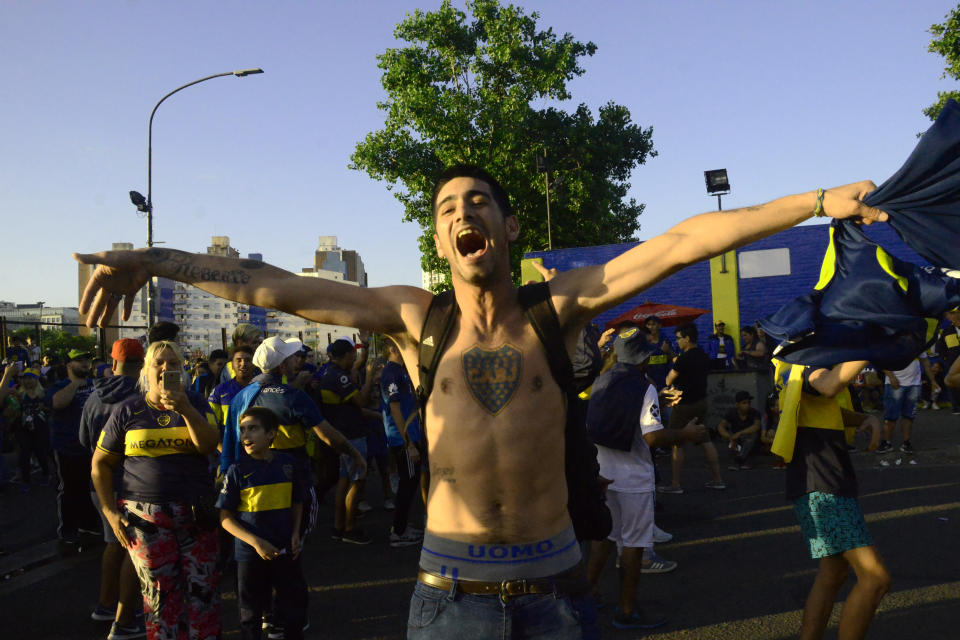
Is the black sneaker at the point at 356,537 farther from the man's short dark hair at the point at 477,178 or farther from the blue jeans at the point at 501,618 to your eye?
the man's short dark hair at the point at 477,178

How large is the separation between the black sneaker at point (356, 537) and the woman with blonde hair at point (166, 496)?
3541 millimetres

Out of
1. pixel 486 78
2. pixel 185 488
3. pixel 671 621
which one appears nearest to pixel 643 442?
pixel 671 621

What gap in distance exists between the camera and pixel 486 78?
106ft

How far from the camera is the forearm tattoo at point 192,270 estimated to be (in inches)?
109

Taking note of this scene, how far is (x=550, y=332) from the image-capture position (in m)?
2.60

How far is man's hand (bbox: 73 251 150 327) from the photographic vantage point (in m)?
2.71

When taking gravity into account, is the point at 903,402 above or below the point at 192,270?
below

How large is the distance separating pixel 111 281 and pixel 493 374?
142cm

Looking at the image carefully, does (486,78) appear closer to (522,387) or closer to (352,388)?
(352,388)

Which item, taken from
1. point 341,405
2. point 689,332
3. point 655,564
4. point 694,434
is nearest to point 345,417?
point 341,405

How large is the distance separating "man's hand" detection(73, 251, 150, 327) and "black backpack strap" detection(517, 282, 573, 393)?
4.57 ft

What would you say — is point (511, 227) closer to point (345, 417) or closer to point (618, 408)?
point (618, 408)

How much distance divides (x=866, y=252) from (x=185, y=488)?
3.81m

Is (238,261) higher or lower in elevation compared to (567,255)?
lower
